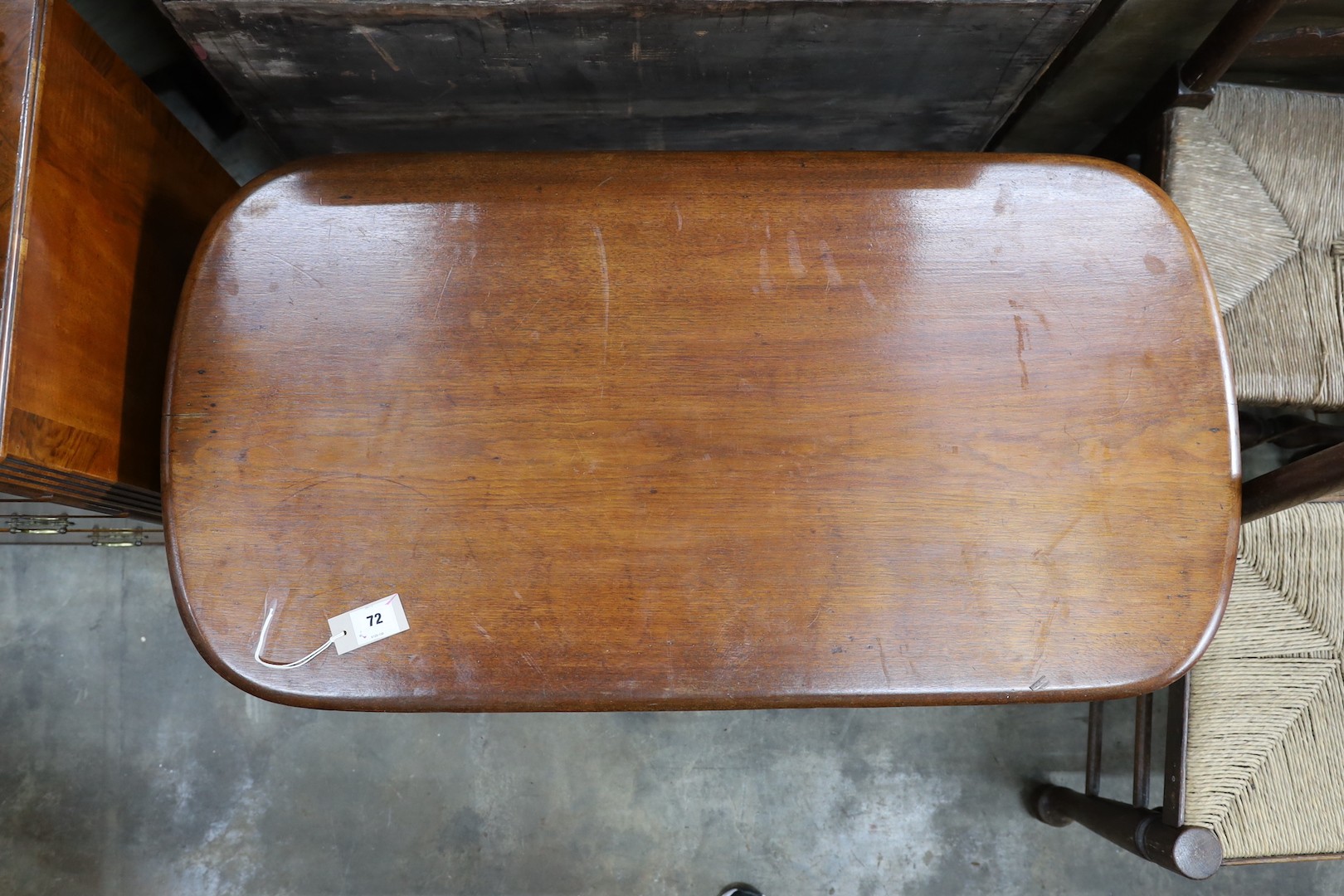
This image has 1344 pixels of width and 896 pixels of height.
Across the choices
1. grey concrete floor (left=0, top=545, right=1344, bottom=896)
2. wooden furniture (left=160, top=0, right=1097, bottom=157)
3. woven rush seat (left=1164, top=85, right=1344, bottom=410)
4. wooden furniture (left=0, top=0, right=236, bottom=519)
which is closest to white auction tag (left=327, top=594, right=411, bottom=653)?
wooden furniture (left=0, top=0, right=236, bottom=519)

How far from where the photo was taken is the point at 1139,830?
140 centimetres

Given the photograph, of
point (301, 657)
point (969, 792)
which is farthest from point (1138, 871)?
point (301, 657)

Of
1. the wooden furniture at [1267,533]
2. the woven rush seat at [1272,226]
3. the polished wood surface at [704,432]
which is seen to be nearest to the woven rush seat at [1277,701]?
the wooden furniture at [1267,533]

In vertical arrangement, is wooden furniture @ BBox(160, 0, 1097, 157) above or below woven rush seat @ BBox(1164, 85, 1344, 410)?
above

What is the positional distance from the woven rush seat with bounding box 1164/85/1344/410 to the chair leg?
0.74m

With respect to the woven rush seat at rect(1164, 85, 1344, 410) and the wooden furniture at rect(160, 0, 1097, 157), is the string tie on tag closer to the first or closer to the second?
the wooden furniture at rect(160, 0, 1097, 157)

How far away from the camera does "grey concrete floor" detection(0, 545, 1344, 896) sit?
1838 millimetres

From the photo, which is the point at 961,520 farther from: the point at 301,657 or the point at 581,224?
the point at 301,657

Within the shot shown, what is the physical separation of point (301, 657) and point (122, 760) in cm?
132

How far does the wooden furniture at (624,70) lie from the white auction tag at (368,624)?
0.83 meters

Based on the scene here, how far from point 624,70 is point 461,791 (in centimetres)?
163

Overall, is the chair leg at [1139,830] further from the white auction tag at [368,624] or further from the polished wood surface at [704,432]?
the white auction tag at [368,624]

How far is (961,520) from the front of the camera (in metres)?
0.99

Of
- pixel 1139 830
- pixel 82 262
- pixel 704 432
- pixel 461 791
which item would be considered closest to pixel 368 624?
pixel 704 432
